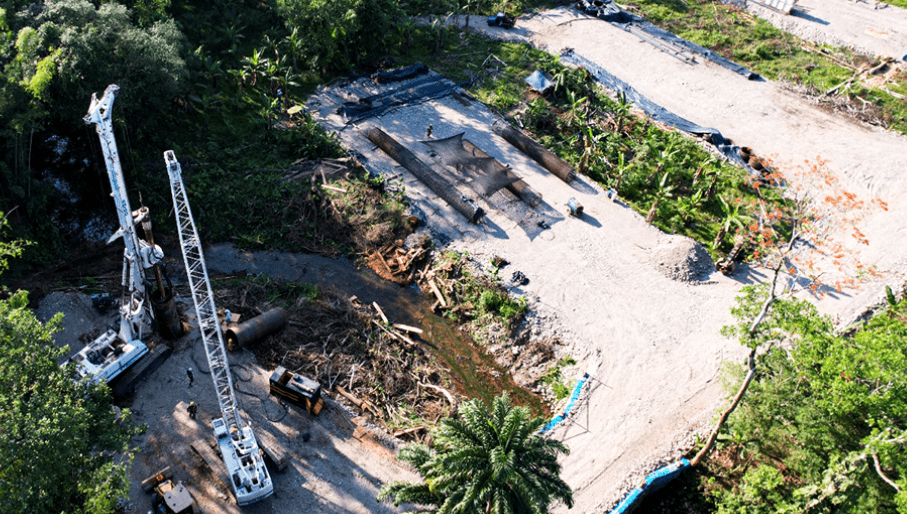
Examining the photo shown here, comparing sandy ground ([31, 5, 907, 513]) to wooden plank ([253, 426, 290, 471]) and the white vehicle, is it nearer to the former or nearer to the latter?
wooden plank ([253, 426, 290, 471])

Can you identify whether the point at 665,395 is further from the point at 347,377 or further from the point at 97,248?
the point at 97,248

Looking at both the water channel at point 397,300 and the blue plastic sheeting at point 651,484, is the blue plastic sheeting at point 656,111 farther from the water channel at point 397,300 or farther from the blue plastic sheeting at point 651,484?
the water channel at point 397,300

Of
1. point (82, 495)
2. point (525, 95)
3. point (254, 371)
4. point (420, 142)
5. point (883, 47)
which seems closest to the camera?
point (82, 495)

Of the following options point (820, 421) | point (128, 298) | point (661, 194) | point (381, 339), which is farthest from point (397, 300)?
point (820, 421)

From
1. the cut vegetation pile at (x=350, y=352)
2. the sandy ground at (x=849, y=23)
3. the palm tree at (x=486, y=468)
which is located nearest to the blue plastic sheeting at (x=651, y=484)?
the palm tree at (x=486, y=468)

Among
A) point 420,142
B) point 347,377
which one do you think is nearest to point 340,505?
point 347,377

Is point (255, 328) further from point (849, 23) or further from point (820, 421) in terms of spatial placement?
point (849, 23)
